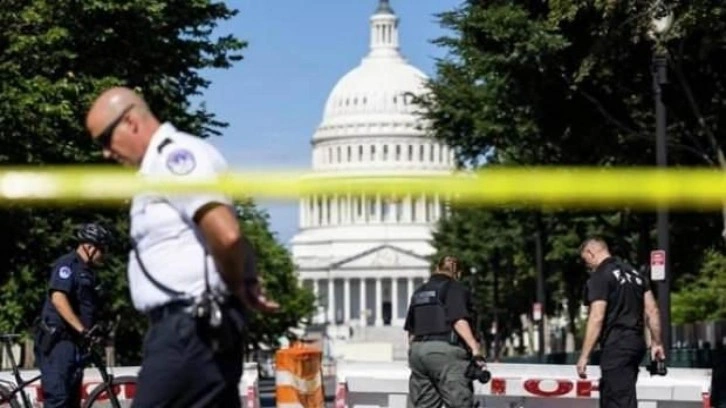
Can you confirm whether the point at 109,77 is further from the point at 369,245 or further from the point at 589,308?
the point at 369,245

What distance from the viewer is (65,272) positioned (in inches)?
541

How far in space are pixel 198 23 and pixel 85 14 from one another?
162 inches

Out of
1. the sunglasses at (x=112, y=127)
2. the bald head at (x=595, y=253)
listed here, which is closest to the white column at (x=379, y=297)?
the bald head at (x=595, y=253)

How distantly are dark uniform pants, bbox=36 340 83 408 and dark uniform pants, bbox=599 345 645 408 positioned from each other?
340 centimetres

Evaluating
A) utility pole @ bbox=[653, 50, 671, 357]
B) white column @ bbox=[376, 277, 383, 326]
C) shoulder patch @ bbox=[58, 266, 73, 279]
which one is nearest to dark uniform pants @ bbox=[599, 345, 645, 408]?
shoulder patch @ bbox=[58, 266, 73, 279]

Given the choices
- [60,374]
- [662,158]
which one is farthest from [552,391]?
[60,374]

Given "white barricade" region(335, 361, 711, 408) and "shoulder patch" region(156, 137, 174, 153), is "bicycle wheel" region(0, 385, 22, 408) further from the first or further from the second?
"shoulder patch" region(156, 137, 174, 153)

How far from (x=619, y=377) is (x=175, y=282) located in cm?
769

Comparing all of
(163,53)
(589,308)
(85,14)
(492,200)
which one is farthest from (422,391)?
(163,53)

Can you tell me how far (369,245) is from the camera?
200m

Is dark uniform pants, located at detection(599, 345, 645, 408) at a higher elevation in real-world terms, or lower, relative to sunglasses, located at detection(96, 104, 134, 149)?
lower

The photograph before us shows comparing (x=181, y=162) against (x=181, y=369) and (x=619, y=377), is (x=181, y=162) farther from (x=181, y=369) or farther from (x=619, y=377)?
(x=619, y=377)

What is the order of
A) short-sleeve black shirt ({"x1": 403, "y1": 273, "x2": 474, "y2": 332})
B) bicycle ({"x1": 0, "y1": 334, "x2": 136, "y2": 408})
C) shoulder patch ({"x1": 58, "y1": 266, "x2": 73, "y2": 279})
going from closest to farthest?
shoulder patch ({"x1": 58, "y1": 266, "x2": 73, "y2": 279})
bicycle ({"x1": 0, "y1": 334, "x2": 136, "y2": 408})
short-sleeve black shirt ({"x1": 403, "y1": 273, "x2": 474, "y2": 332})

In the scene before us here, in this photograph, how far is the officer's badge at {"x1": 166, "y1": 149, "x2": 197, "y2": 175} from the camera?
23.8 feet
